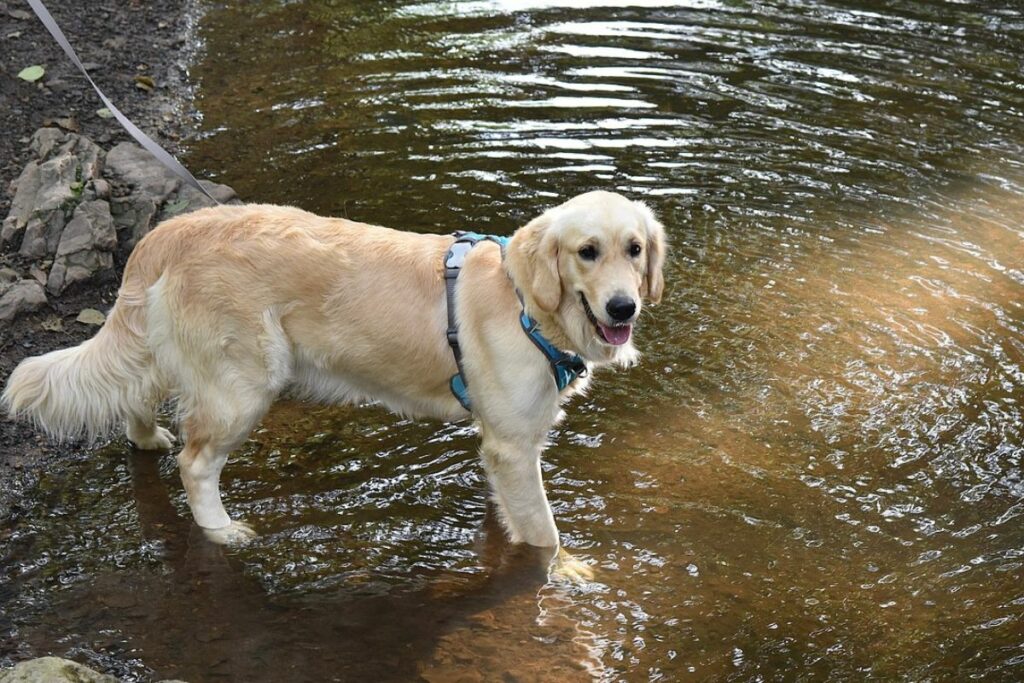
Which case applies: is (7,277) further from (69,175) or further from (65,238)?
(69,175)

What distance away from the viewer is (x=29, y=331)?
20.9 ft

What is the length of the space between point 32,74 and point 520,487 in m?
6.71

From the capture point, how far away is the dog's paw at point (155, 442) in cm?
574

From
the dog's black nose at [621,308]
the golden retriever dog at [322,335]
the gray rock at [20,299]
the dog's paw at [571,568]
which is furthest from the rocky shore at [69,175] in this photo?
the dog's black nose at [621,308]

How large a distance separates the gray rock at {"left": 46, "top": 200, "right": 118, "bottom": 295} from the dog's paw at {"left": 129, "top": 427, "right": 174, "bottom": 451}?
1.50m

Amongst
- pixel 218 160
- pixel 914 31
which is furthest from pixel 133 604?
pixel 914 31

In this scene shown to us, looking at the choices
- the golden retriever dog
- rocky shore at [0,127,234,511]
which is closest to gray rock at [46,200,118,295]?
rocky shore at [0,127,234,511]

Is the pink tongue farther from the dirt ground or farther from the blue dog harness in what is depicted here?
A: the dirt ground

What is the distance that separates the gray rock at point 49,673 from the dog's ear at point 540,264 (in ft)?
7.36

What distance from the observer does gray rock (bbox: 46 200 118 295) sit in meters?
6.75

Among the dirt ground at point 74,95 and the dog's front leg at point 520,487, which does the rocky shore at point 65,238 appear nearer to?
the dirt ground at point 74,95

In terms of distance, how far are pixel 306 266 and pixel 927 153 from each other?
20.4 ft

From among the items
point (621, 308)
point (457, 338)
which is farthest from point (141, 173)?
point (621, 308)

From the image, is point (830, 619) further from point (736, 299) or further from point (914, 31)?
point (914, 31)
